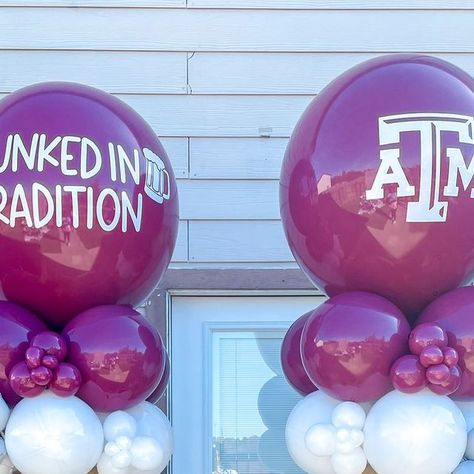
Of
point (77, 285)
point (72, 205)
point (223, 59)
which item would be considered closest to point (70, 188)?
point (72, 205)

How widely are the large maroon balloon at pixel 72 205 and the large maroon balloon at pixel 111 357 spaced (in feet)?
0.27

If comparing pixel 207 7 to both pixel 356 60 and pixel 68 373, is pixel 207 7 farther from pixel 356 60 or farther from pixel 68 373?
pixel 68 373

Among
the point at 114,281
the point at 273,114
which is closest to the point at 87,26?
the point at 273,114

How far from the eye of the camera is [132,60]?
3.50 meters

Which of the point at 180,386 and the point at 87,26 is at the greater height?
the point at 87,26

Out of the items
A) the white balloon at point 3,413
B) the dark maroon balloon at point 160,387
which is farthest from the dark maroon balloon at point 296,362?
the white balloon at point 3,413

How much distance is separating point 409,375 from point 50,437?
2.30 ft

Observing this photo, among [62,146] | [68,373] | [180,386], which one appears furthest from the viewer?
[180,386]

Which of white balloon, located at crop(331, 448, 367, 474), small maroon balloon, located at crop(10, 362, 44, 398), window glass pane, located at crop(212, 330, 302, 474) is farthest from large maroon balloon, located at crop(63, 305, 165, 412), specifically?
window glass pane, located at crop(212, 330, 302, 474)

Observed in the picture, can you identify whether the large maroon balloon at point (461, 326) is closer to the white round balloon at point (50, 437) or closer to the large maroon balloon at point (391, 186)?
the large maroon balloon at point (391, 186)

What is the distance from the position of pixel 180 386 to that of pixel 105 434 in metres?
1.22

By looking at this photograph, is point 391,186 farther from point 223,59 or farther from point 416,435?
point 223,59

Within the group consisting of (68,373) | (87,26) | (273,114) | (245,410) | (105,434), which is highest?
(87,26)

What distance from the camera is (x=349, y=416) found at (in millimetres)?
2096
